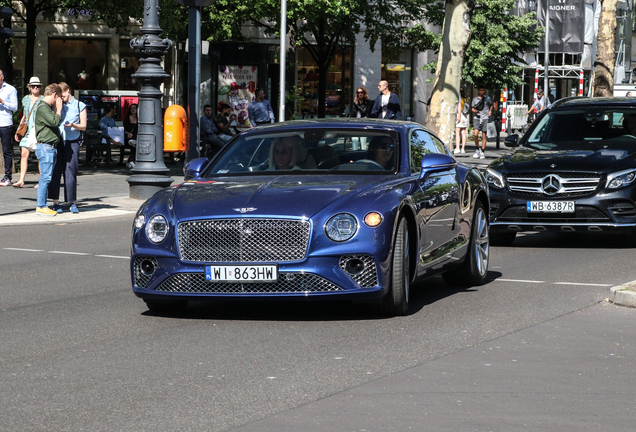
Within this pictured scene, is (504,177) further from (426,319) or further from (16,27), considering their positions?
(16,27)

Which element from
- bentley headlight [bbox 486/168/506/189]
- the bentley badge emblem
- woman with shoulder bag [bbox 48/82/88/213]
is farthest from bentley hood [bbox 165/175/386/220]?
woman with shoulder bag [bbox 48/82/88/213]

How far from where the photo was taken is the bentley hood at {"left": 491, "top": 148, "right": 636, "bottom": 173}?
42.2 feet

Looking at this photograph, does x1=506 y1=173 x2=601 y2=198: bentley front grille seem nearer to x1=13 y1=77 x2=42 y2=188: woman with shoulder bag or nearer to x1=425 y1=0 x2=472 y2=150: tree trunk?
x1=13 y1=77 x2=42 y2=188: woman with shoulder bag

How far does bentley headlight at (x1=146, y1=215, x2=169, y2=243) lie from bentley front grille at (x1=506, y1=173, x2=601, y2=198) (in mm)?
6136

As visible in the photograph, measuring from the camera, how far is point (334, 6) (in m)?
33.3

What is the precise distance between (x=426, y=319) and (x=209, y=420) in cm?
316

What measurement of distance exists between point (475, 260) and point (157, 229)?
3166 millimetres

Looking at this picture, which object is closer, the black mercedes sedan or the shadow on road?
the shadow on road

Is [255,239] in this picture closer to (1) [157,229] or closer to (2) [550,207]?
(1) [157,229]

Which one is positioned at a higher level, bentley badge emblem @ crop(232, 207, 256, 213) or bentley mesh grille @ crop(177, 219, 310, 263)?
bentley badge emblem @ crop(232, 207, 256, 213)

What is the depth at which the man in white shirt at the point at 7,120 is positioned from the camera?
65.2 ft

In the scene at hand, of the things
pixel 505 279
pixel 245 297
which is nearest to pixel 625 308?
Result: pixel 505 279

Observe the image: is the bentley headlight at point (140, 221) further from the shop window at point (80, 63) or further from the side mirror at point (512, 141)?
the shop window at point (80, 63)

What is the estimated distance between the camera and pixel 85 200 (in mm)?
18250
